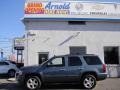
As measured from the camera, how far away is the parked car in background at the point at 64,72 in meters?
16.3

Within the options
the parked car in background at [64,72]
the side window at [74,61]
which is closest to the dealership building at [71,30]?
the side window at [74,61]

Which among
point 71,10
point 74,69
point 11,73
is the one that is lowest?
point 11,73

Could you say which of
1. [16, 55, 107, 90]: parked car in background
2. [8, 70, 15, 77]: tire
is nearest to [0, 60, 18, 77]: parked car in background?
[8, 70, 15, 77]: tire

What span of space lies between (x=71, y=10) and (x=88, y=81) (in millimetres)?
8733

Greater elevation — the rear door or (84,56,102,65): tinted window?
(84,56,102,65): tinted window

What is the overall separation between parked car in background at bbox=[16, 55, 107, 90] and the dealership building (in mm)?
6739

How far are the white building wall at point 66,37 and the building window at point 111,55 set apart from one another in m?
0.39

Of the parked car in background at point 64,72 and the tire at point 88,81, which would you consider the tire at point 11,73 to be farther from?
the tire at point 88,81

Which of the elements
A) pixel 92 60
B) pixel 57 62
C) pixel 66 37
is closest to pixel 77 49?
pixel 66 37

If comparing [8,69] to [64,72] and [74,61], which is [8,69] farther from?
[64,72]

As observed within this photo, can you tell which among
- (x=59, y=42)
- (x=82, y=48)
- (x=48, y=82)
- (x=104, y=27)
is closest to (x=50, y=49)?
(x=59, y=42)

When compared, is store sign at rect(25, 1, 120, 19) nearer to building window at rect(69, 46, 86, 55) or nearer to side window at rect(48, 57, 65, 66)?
building window at rect(69, 46, 86, 55)

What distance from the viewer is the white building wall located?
23.5 metres

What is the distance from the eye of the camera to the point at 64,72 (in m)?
16.4
